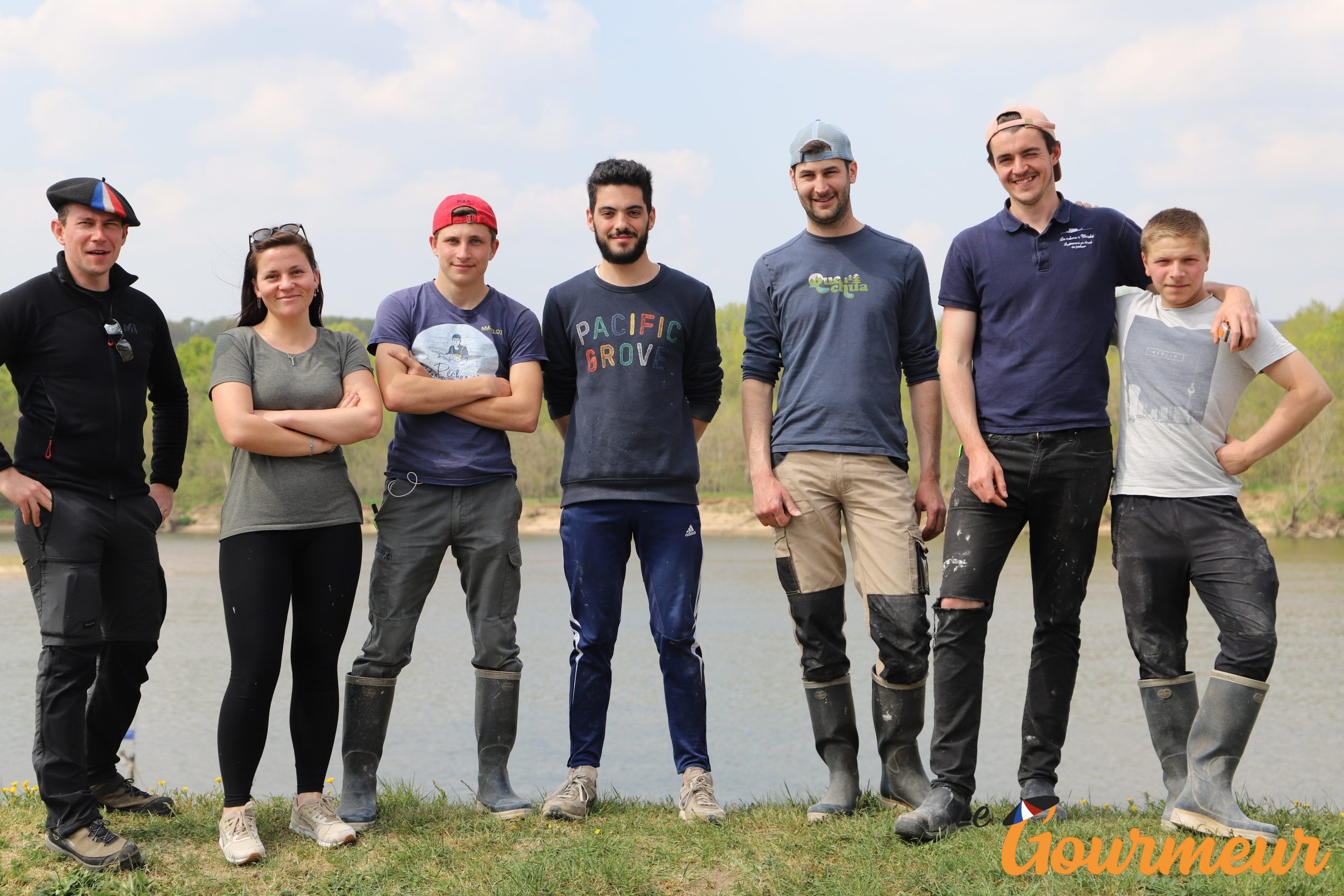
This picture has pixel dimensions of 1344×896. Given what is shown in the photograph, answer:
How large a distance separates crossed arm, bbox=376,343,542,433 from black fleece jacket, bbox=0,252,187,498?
980 mm

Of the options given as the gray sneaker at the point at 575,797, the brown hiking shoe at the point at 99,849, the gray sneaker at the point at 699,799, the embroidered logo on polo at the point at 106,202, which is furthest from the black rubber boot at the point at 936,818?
the embroidered logo on polo at the point at 106,202

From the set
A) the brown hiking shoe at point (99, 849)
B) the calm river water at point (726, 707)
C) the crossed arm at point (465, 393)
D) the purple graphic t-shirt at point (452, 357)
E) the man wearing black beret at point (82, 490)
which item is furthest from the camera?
the calm river water at point (726, 707)

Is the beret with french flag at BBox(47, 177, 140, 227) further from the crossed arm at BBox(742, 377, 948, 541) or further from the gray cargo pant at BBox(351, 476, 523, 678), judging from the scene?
the crossed arm at BBox(742, 377, 948, 541)

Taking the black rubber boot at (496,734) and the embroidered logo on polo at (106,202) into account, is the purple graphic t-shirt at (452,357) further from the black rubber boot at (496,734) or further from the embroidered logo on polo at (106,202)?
the embroidered logo on polo at (106,202)

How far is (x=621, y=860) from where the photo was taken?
3.89 metres

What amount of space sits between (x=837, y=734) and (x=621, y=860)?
3.71 feet

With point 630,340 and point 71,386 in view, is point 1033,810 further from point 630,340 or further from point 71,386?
point 71,386

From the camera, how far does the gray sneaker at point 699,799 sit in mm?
4414

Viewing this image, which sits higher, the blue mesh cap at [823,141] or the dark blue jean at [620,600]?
the blue mesh cap at [823,141]

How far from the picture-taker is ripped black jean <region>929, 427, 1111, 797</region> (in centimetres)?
415

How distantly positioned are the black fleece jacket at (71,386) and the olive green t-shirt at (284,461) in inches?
16.0

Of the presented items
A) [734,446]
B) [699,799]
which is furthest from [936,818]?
[734,446]

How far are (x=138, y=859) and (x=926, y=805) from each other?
295cm

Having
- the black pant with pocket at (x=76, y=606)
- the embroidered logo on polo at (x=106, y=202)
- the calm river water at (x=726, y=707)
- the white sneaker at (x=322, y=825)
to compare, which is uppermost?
the embroidered logo on polo at (x=106, y=202)
